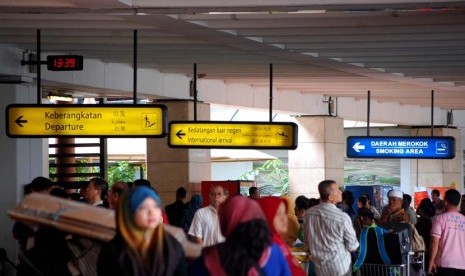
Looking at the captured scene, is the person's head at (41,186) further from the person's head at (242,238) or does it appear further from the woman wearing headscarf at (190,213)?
the person's head at (242,238)

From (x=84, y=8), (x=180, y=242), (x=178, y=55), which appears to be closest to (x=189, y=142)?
(x=178, y=55)

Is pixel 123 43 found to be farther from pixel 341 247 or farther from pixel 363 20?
pixel 341 247

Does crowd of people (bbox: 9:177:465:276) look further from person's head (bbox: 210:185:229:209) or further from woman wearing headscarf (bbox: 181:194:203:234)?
woman wearing headscarf (bbox: 181:194:203:234)

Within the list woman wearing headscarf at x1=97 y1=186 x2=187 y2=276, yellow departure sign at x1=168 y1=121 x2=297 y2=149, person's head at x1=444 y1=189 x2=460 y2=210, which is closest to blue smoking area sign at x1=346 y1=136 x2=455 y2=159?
yellow departure sign at x1=168 y1=121 x2=297 y2=149

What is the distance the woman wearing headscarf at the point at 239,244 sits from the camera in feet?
20.5

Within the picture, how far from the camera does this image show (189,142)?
1895cm

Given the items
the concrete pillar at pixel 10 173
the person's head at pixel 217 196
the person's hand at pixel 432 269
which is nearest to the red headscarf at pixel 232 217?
the person's head at pixel 217 196

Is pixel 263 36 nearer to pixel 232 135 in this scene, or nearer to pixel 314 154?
pixel 232 135

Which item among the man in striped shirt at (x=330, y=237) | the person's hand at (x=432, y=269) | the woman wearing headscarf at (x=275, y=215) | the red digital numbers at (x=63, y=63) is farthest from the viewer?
the red digital numbers at (x=63, y=63)

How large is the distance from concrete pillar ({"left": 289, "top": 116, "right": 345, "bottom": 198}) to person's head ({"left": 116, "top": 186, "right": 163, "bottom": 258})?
21.1 m

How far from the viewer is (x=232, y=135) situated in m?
19.1

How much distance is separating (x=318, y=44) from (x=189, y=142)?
164 inches

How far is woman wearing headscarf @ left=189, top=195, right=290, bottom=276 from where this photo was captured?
626 cm

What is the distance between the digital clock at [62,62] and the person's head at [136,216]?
10757 mm
